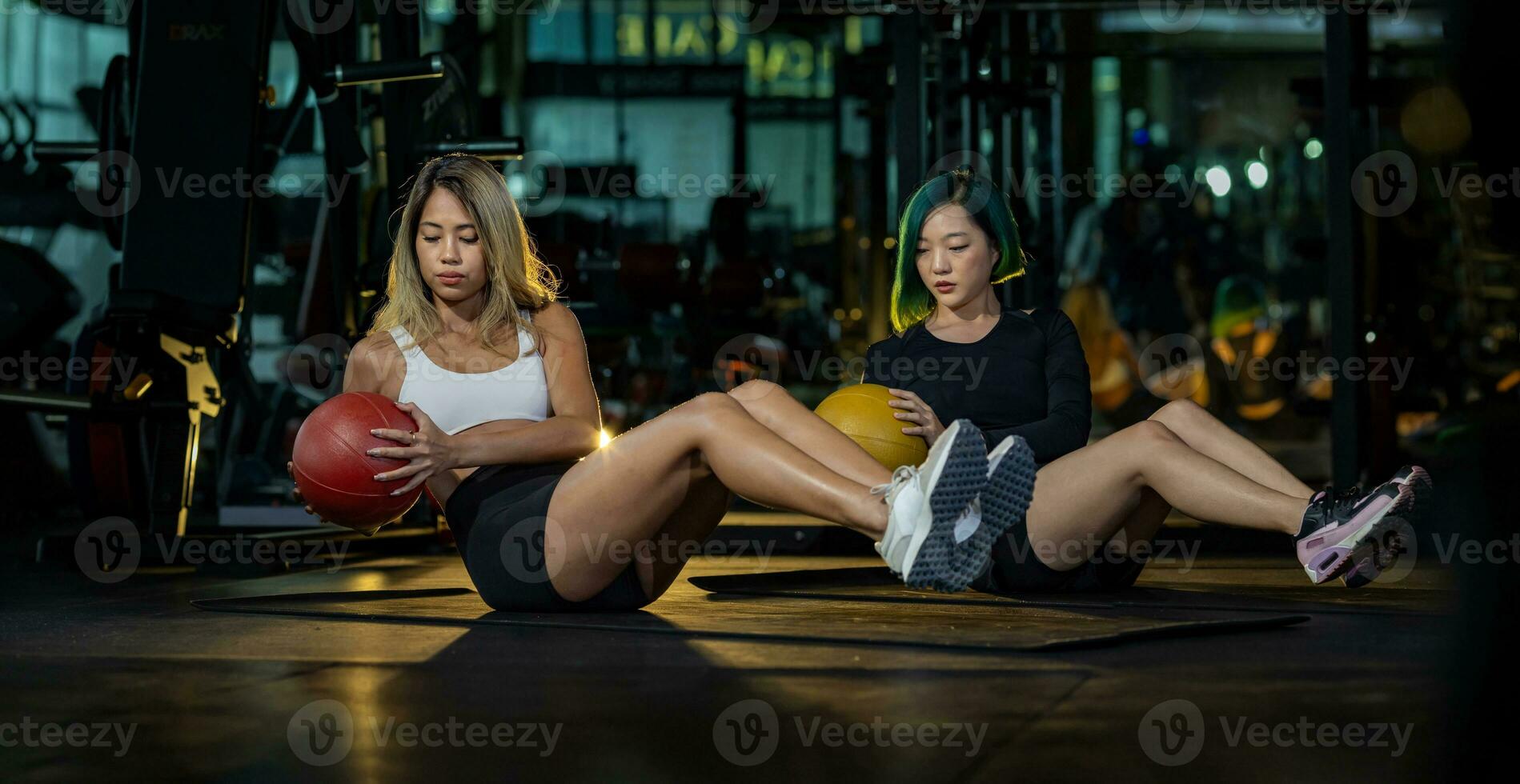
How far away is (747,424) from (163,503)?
2128 millimetres

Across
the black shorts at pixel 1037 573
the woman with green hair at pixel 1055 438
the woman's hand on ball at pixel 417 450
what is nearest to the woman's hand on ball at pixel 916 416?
the woman with green hair at pixel 1055 438

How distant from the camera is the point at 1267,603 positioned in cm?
291

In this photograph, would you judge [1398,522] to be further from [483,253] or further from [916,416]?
[483,253]

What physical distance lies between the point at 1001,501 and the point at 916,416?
0.66m

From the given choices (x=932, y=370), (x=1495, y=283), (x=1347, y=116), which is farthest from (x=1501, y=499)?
(x=1495, y=283)

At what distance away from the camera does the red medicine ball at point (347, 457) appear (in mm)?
2553

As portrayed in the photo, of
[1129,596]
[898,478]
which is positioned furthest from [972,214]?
[898,478]

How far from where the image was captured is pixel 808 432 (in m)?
2.56

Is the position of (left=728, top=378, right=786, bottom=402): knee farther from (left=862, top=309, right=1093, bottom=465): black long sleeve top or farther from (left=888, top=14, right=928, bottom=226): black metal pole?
(left=888, top=14, right=928, bottom=226): black metal pole

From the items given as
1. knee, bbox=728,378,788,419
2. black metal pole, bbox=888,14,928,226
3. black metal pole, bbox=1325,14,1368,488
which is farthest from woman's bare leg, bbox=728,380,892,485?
black metal pole, bbox=1325,14,1368,488

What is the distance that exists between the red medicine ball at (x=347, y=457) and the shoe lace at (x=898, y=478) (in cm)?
82

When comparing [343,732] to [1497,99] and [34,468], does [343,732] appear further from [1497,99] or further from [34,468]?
[34,468]

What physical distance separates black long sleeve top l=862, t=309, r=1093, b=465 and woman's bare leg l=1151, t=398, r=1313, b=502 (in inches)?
7.1

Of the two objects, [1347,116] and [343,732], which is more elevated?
[1347,116]
